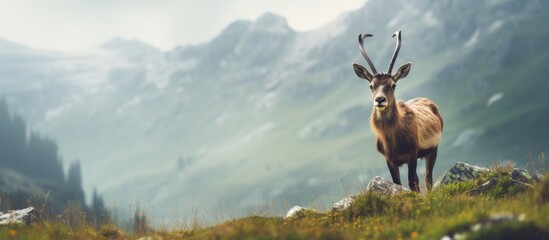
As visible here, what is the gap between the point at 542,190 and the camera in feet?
30.3

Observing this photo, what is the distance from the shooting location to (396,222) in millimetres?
9977

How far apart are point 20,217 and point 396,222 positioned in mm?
9418

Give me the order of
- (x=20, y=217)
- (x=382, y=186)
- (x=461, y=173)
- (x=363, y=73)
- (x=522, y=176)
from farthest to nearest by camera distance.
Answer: (x=461, y=173), (x=363, y=73), (x=382, y=186), (x=522, y=176), (x=20, y=217)

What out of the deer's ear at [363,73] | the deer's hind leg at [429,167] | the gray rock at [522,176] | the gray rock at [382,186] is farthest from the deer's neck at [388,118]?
the gray rock at [522,176]

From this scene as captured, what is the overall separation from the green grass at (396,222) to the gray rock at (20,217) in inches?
35.0

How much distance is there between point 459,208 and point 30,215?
10.6 metres

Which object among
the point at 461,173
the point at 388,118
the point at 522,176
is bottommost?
the point at 522,176

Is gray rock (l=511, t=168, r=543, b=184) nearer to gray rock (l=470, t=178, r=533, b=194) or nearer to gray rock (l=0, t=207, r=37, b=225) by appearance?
gray rock (l=470, t=178, r=533, b=194)

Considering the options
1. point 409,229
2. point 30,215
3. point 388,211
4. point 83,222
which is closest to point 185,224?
point 83,222

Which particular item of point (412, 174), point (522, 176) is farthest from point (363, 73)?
point (522, 176)

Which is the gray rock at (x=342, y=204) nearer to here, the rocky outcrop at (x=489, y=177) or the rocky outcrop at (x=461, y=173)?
the rocky outcrop at (x=489, y=177)

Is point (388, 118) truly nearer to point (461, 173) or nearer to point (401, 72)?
point (401, 72)

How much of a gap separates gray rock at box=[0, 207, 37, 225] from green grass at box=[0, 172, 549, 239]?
0.89m

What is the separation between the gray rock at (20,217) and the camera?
13516 mm
